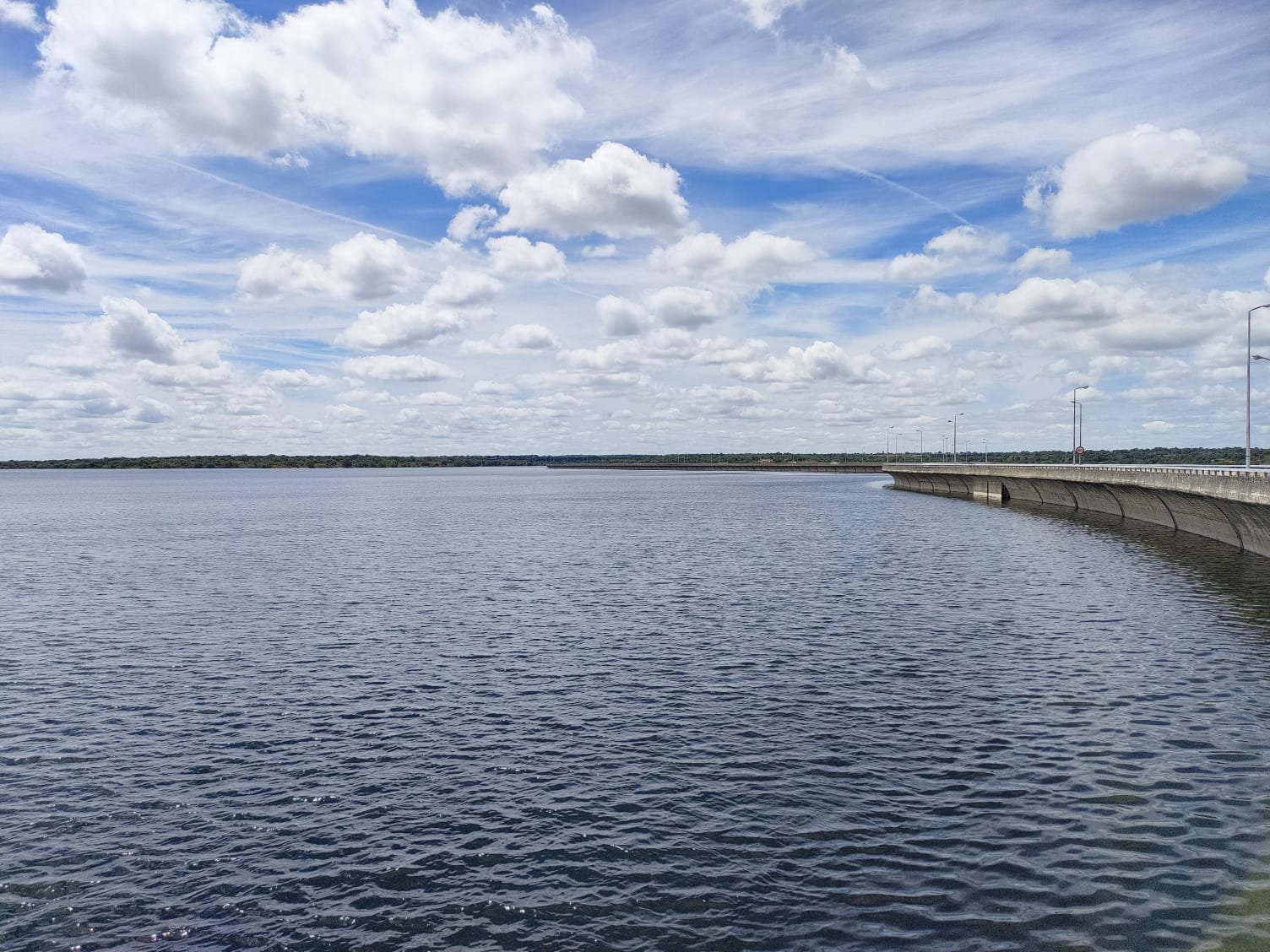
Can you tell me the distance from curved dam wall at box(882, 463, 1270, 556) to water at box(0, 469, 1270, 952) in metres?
8.26

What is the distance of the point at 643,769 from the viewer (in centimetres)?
1844

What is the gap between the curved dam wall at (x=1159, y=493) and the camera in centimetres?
4988

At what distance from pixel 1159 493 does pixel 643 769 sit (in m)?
65.3

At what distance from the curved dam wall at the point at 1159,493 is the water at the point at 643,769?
8260mm

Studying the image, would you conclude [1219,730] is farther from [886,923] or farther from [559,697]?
[559,697]

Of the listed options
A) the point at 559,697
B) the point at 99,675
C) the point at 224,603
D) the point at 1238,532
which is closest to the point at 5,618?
the point at 224,603

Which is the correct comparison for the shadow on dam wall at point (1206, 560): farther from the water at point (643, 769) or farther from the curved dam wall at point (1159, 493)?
the curved dam wall at point (1159, 493)

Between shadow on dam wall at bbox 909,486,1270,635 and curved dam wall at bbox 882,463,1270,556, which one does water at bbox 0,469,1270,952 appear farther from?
curved dam wall at bbox 882,463,1270,556

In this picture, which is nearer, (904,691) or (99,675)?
(904,691)

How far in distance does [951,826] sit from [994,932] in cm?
337

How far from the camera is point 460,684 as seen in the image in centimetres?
2572

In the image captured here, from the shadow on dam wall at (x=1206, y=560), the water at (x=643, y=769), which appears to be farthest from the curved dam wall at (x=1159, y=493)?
the water at (x=643, y=769)

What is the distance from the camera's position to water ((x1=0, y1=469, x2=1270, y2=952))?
1268cm

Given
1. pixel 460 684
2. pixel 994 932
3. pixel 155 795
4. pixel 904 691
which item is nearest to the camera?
pixel 994 932
